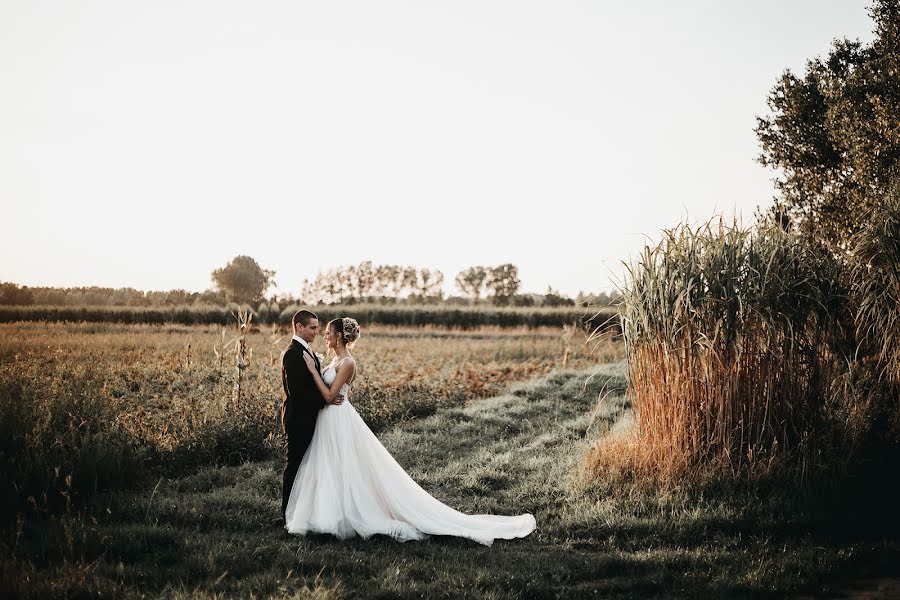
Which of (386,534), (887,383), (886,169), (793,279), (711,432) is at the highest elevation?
(886,169)

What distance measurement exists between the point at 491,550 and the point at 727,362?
378 centimetres

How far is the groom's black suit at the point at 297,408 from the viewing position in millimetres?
6473

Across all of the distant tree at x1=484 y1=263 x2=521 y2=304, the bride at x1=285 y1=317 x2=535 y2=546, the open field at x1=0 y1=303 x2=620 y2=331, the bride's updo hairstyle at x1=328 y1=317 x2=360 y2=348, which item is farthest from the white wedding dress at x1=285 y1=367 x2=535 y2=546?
the distant tree at x1=484 y1=263 x2=521 y2=304

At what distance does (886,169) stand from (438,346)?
57.8ft

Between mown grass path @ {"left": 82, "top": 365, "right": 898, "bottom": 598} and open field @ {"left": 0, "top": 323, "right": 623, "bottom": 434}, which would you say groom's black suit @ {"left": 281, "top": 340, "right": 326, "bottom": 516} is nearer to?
mown grass path @ {"left": 82, "top": 365, "right": 898, "bottom": 598}

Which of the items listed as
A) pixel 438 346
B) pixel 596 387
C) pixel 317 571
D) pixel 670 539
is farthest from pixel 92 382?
pixel 438 346

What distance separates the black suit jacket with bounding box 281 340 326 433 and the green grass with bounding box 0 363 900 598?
1086 millimetres

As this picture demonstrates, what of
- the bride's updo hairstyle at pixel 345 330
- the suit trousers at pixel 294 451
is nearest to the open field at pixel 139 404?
the suit trousers at pixel 294 451

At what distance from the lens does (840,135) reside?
13000 mm

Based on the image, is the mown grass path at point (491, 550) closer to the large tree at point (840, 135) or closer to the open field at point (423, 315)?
the large tree at point (840, 135)

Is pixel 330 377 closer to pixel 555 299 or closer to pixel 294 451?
pixel 294 451

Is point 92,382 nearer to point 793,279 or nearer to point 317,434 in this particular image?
point 317,434

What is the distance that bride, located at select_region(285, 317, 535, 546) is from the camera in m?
6.27

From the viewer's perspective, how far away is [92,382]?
368 inches
